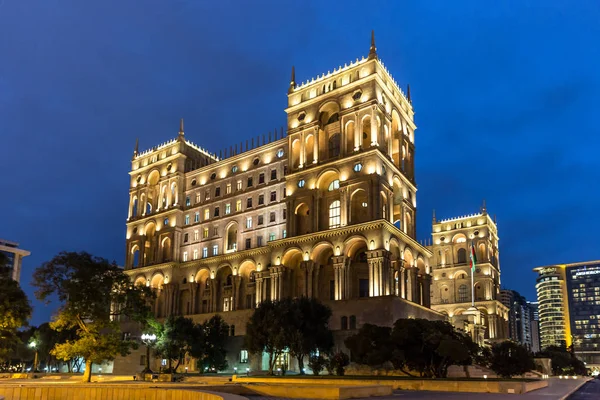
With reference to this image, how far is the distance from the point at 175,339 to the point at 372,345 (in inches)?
825

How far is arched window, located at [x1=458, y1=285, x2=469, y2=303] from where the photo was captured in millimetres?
95625

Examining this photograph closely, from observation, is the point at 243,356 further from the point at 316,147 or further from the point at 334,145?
the point at 334,145

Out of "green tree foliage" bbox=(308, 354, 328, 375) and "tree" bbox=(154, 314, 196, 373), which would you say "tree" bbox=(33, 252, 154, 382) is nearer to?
"tree" bbox=(154, 314, 196, 373)

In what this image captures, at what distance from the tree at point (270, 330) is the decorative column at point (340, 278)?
28.4 feet

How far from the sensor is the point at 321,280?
62.2m

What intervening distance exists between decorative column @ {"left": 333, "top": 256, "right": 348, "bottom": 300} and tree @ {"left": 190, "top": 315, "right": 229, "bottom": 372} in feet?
42.7

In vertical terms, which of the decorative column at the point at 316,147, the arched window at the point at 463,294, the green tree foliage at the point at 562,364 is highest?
the decorative column at the point at 316,147

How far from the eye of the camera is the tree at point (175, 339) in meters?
56.0

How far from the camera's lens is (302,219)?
217 feet

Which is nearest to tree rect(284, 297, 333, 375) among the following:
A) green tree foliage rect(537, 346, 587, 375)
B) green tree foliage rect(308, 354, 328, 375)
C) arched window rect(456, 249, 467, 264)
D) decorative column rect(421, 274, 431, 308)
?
green tree foliage rect(308, 354, 328, 375)

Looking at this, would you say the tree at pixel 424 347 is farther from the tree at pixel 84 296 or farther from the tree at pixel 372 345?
the tree at pixel 84 296

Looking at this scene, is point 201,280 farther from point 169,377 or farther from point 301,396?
point 301,396

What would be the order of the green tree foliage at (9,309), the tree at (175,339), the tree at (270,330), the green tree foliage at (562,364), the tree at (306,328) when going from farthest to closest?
1. the green tree foliage at (562,364)
2. the tree at (175,339)
3. the tree at (270,330)
4. the tree at (306,328)
5. the green tree foliage at (9,309)

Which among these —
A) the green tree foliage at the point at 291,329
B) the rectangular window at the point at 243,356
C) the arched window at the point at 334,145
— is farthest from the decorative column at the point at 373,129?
the rectangular window at the point at 243,356
